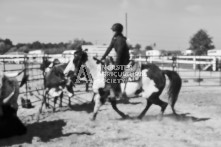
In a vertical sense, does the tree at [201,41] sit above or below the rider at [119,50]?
above

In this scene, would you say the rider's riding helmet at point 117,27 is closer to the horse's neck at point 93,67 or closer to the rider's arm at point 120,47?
the rider's arm at point 120,47

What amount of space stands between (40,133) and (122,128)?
5.41 ft

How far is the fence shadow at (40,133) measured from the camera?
16.1 feet

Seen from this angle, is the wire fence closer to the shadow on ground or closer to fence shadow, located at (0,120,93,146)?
fence shadow, located at (0,120,93,146)

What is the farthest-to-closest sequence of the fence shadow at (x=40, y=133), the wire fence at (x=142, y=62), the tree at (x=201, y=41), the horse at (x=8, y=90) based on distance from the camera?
1. the tree at (x=201, y=41)
2. the wire fence at (x=142, y=62)
3. the horse at (x=8, y=90)
4. the fence shadow at (x=40, y=133)

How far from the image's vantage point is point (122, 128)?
18.5ft

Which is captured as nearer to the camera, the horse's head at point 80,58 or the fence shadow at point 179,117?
the fence shadow at point 179,117

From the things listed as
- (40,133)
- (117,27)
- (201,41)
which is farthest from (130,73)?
(201,41)

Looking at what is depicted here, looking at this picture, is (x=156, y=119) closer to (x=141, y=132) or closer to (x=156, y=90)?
(x=156, y=90)

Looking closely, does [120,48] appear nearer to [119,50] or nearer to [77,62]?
[119,50]

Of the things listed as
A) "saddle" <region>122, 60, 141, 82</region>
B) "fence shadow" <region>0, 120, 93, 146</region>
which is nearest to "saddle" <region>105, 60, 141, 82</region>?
"saddle" <region>122, 60, 141, 82</region>

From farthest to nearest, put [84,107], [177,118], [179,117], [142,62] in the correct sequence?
1. [142,62]
2. [84,107]
3. [179,117]
4. [177,118]

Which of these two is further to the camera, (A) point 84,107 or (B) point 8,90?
(A) point 84,107

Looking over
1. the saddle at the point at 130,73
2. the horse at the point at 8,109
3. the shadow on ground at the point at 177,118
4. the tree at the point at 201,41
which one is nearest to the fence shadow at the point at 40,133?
the horse at the point at 8,109
